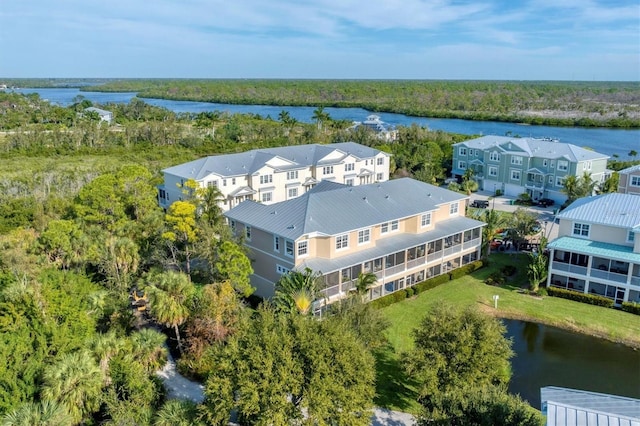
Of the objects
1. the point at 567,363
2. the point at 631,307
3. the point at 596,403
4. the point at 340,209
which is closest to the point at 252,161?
the point at 340,209

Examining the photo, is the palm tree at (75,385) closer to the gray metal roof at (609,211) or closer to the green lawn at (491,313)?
the green lawn at (491,313)

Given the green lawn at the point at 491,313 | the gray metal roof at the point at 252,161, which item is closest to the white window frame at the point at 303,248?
the green lawn at the point at 491,313

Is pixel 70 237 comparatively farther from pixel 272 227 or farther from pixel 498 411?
pixel 498 411

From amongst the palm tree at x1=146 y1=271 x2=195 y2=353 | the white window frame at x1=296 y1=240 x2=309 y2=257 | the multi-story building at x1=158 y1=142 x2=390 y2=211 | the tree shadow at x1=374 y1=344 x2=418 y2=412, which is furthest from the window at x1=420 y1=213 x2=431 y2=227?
the multi-story building at x1=158 y1=142 x2=390 y2=211

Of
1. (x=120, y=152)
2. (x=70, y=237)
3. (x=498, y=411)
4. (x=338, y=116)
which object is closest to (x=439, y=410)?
(x=498, y=411)

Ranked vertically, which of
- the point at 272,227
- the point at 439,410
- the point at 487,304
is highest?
the point at 272,227

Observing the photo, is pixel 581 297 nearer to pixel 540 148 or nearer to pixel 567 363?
pixel 567 363

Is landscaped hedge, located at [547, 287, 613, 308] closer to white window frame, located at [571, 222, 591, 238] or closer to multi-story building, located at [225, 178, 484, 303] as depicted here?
white window frame, located at [571, 222, 591, 238]
